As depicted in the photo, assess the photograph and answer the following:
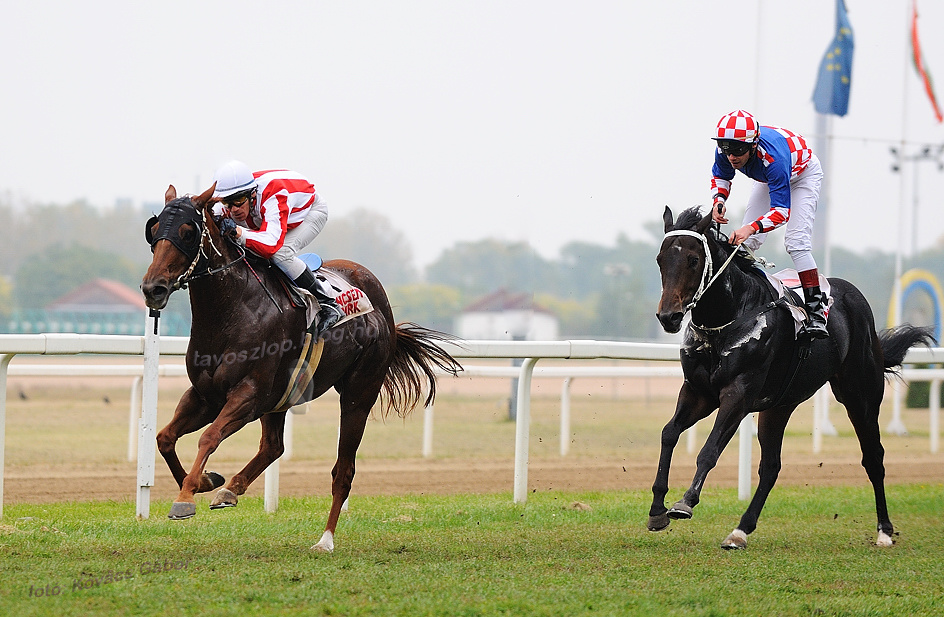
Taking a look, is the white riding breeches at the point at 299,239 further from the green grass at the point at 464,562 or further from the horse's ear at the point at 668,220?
the horse's ear at the point at 668,220

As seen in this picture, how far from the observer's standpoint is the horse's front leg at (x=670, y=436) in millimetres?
4992

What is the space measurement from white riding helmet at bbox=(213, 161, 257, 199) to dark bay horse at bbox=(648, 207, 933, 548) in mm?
1984

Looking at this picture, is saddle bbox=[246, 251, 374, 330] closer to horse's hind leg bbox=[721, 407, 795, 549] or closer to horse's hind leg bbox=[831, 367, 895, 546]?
horse's hind leg bbox=[721, 407, 795, 549]

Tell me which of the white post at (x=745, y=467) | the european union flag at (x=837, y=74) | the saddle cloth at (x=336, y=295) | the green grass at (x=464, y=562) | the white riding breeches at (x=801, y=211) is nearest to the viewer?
the green grass at (x=464, y=562)

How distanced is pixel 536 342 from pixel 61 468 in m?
4.69

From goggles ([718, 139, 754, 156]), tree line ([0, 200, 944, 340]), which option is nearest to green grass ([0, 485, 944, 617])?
goggles ([718, 139, 754, 156])

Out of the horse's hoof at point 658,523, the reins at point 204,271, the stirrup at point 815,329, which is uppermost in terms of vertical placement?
the reins at point 204,271

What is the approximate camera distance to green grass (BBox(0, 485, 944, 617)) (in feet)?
12.1

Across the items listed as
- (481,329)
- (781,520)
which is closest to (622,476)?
(781,520)

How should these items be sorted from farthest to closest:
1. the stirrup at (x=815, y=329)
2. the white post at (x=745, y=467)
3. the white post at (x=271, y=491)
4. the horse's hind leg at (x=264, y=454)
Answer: the white post at (x=745, y=467) → the white post at (x=271, y=491) → the stirrup at (x=815, y=329) → the horse's hind leg at (x=264, y=454)

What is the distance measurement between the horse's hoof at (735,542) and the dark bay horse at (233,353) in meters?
1.93

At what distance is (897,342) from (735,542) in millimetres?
2070

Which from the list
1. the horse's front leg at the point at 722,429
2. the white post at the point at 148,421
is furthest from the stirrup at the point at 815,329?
the white post at the point at 148,421

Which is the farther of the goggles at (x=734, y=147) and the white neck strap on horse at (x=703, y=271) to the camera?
the goggles at (x=734, y=147)
